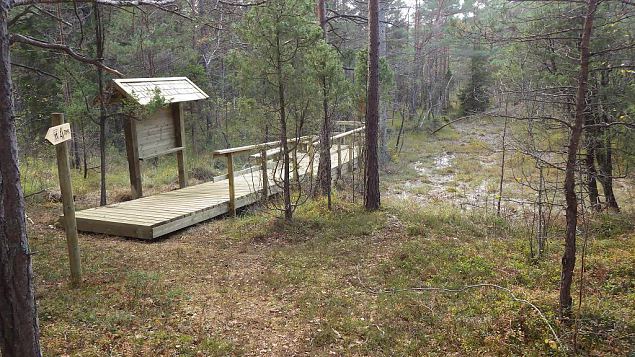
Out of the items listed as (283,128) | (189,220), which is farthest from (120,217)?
(283,128)

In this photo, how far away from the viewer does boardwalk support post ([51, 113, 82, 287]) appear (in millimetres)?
5438

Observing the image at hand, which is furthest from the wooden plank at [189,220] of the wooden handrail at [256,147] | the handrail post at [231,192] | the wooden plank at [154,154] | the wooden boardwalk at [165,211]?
the wooden plank at [154,154]

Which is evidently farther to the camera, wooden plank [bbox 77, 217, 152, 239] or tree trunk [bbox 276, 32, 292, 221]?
tree trunk [bbox 276, 32, 292, 221]

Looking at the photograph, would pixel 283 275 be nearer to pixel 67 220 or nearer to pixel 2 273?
pixel 67 220

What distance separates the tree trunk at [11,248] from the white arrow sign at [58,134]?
197 centimetres

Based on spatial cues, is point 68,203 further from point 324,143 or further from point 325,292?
point 324,143

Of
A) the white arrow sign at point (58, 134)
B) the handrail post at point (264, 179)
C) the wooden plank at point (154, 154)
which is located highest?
the white arrow sign at point (58, 134)

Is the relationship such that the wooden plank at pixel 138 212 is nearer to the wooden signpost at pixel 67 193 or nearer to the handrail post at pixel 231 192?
the handrail post at pixel 231 192

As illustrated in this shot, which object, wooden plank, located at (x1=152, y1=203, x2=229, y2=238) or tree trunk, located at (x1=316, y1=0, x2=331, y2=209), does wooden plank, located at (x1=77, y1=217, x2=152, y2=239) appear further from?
tree trunk, located at (x1=316, y1=0, x2=331, y2=209)

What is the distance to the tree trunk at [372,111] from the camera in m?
9.30

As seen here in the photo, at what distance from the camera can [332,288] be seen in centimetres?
604

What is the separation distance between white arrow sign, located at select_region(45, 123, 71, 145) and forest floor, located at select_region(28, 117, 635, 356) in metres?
1.52

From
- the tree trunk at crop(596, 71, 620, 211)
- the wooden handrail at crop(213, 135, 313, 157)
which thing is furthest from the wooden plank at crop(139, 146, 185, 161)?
the tree trunk at crop(596, 71, 620, 211)

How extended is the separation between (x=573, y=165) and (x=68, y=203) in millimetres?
5554
